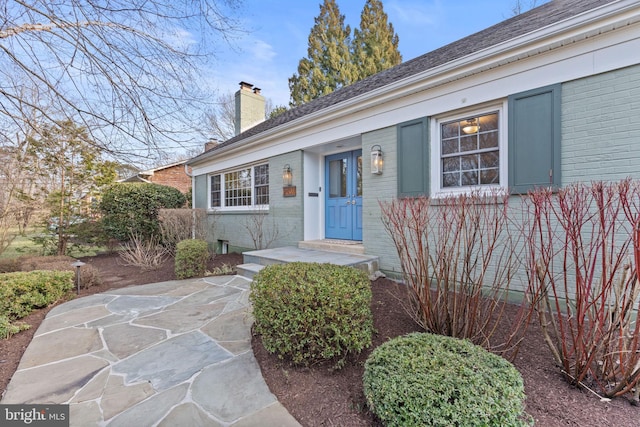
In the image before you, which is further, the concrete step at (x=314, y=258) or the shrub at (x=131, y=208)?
the shrub at (x=131, y=208)

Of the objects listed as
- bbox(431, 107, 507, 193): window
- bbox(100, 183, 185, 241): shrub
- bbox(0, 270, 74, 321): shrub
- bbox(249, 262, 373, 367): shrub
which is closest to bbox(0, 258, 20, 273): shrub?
bbox(0, 270, 74, 321): shrub

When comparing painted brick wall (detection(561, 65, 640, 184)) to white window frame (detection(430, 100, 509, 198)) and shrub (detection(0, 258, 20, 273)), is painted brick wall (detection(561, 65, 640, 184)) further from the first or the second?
shrub (detection(0, 258, 20, 273))

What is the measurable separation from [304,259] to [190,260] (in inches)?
99.4

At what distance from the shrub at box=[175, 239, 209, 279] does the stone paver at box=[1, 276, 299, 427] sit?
66.0 inches

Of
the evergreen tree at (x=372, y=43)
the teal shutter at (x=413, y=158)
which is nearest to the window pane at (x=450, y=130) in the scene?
the teal shutter at (x=413, y=158)

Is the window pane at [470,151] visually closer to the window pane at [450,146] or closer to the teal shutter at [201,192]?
the window pane at [450,146]

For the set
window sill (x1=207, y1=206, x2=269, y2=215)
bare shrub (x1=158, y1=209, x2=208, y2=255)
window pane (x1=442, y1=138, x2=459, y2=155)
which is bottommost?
bare shrub (x1=158, y1=209, x2=208, y2=255)

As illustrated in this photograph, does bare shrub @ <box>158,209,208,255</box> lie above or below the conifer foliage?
below

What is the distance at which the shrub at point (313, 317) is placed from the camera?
2.38 m

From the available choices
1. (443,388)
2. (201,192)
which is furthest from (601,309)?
(201,192)

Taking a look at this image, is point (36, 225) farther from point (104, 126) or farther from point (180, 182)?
point (180, 182)

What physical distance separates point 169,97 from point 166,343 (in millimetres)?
3216

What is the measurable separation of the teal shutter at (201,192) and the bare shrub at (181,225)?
213 centimetres

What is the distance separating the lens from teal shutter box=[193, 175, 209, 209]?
10625mm
